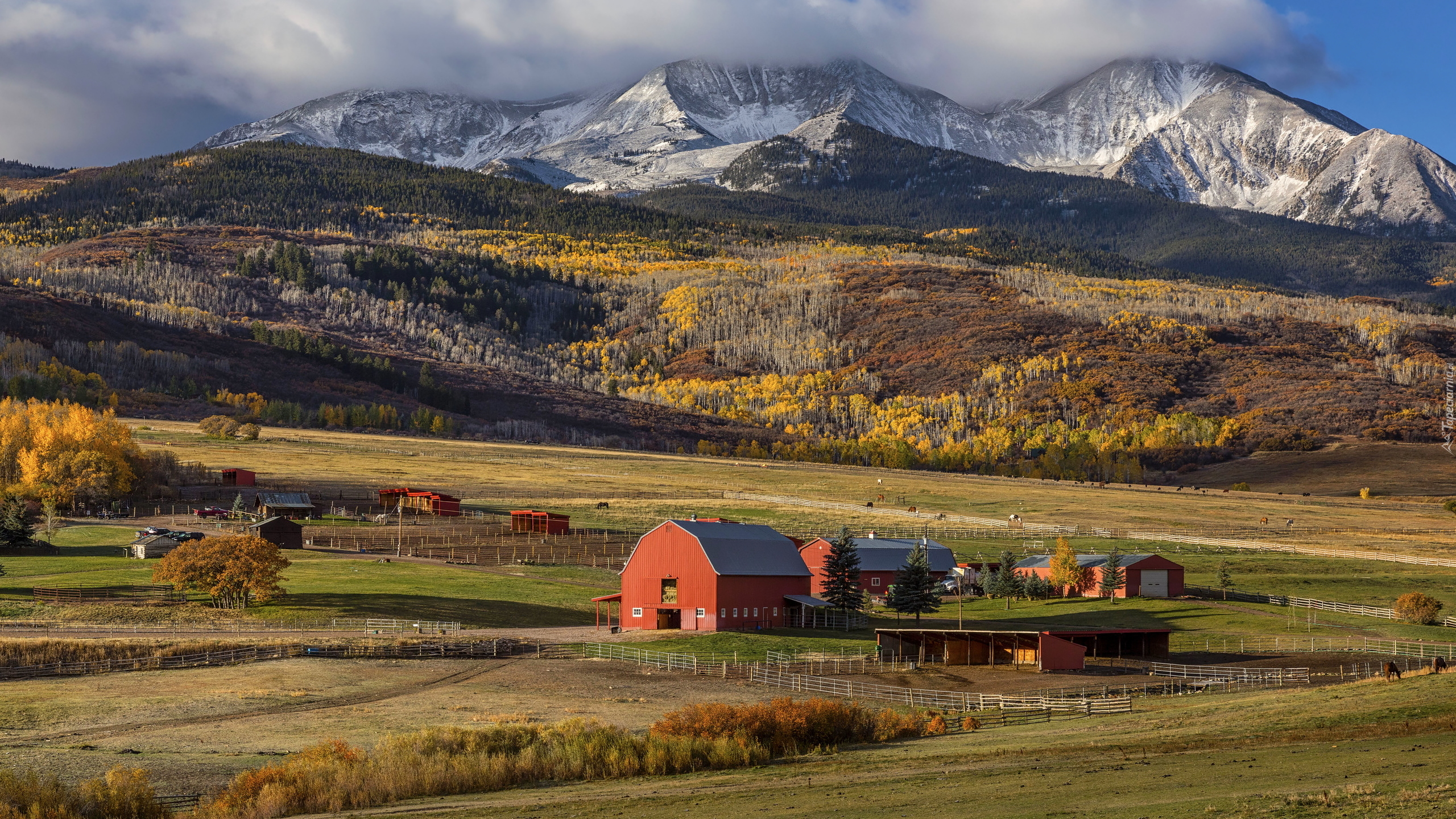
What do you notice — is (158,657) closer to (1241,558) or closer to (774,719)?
(774,719)

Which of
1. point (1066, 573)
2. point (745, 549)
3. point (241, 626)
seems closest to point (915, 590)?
point (745, 549)

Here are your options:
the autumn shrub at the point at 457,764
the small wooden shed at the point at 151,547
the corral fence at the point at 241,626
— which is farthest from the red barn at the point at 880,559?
the autumn shrub at the point at 457,764

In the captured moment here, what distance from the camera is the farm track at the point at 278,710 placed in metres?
36.3

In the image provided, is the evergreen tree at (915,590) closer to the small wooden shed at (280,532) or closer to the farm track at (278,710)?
the farm track at (278,710)

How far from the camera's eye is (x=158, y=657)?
161 ft

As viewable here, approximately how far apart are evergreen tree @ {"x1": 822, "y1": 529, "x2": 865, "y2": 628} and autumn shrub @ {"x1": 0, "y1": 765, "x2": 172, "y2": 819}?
43.4m

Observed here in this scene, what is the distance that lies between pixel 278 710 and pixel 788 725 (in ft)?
53.7

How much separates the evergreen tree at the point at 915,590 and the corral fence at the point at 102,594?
34.4 metres

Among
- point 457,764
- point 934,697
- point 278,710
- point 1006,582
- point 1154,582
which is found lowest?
point 278,710

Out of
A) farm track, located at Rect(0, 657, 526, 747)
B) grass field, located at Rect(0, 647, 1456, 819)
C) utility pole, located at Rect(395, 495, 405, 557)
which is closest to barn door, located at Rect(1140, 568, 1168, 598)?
grass field, located at Rect(0, 647, 1456, 819)

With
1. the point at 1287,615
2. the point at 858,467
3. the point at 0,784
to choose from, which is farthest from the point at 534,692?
the point at 858,467

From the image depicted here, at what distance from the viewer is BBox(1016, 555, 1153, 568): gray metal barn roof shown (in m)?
76.9

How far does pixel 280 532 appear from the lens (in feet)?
278

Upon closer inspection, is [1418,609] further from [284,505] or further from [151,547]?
[284,505]
